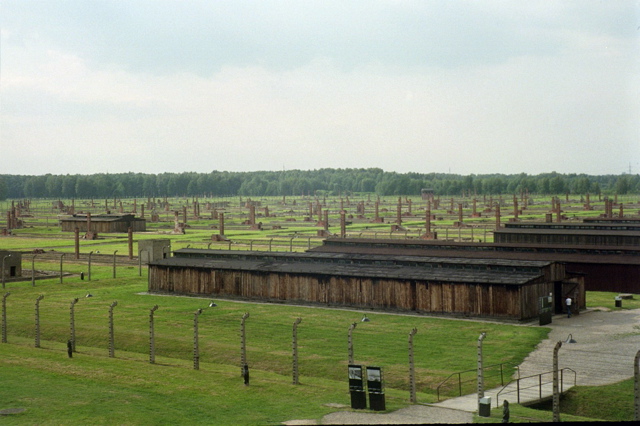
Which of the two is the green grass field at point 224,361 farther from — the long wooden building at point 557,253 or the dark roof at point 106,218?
the dark roof at point 106,218

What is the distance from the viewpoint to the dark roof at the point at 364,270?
46.2 m

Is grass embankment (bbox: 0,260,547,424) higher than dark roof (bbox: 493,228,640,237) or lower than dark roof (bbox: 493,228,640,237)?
lower

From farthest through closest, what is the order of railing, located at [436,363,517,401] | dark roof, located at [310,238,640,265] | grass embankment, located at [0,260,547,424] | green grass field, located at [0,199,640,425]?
dark roof, located at [310,238,640,265] < railing, located at [436,363,517,401] < grass embankment, located at [0,260,547,424] < green grass field, located at [0,199,640,425]

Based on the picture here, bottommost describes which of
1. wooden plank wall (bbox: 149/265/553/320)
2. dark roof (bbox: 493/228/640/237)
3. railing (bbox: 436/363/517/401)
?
railing (bbox: 436/363/517/401)

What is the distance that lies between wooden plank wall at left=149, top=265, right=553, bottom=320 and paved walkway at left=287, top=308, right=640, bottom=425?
79.4 inches

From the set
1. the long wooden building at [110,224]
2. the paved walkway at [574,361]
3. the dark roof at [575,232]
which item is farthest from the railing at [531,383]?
the long wooden building at [110,224]

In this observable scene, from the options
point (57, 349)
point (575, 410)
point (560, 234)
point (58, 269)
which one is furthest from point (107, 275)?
point (575, 410)

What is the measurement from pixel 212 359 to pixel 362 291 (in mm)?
15781

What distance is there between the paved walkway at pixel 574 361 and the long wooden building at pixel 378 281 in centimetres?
217

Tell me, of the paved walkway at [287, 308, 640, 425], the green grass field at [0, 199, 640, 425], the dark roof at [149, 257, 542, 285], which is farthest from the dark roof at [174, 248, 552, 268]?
the green grass field at [0, 199, 640, 425]

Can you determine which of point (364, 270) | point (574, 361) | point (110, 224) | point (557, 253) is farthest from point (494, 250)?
point (110, 224)

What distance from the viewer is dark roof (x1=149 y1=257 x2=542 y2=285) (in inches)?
1820

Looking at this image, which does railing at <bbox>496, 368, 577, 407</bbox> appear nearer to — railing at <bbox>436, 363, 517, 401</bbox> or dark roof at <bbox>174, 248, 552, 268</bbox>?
railing at <bbox>436, 363, 517, 401</bbox>

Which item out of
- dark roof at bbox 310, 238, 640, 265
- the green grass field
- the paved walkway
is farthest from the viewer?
dark roof at bbox 310, 238, 640, 265
